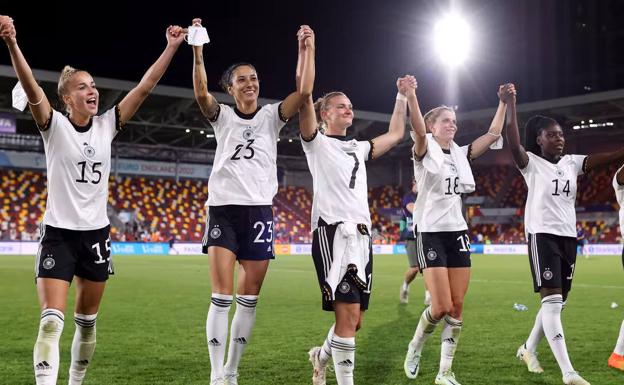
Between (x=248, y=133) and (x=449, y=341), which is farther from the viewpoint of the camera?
(x=449, y=341)

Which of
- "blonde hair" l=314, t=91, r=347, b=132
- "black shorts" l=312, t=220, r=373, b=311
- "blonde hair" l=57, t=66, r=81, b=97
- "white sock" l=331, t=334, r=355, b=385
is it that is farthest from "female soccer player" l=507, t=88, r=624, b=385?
"blonde hair" l=57, t=66, r=81, b=97

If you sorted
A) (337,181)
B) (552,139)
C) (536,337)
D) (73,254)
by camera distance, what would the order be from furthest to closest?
(536,337)
(552,139)
(337,181)
(73,254)

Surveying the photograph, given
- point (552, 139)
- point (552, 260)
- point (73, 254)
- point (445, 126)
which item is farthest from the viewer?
point (552, 139)

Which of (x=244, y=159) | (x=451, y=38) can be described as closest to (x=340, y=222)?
(x=244, y=159)

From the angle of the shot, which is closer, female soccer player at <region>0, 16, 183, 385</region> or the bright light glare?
female soccer player at <region>0, 16, 183, 385</region>

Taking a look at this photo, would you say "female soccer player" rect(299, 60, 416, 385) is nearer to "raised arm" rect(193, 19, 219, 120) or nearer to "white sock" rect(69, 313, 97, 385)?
"raised arm" rect(193, 19, 219, 120)

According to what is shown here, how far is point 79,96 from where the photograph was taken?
15.1 ft

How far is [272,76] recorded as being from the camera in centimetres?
3912

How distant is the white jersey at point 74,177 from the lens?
4.37 meters

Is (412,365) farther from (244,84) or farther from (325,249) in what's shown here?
(244,84)

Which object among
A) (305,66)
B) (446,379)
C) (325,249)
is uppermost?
(305,66)

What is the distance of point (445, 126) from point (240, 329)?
2.60 m

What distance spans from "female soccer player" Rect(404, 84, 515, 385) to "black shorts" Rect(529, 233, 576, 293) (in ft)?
1.97

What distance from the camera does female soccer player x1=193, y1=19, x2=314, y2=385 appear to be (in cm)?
487
